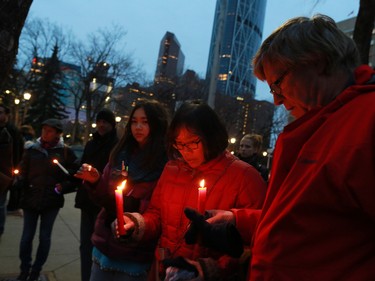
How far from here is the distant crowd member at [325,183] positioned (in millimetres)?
1005

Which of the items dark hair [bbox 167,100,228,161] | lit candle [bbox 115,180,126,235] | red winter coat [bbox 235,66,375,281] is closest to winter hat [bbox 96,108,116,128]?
dark hair [bbox 167,100,228,161]

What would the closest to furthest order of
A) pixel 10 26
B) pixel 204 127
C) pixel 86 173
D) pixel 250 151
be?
1. pixel 204 127
2. pixel 86 173
3. pixel 10 26
4. pixel 250 151

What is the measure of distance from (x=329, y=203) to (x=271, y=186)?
0.25 m

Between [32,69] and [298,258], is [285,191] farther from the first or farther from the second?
[32,69]

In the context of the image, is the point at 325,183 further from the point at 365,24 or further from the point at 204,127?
the point at 365,24

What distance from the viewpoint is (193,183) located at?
2281 mm

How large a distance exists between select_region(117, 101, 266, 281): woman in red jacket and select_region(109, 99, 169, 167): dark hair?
0.57 meters

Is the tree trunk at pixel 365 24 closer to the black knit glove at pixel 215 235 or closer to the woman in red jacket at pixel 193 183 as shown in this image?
the woman in red jacket at pixel 193 183

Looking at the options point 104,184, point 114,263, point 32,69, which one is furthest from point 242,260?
point 32,69

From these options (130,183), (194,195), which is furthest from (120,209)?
(130,183)

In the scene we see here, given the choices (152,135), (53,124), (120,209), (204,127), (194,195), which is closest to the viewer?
(120,209)

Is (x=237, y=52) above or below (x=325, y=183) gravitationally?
above

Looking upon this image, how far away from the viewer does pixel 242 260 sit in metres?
1.74

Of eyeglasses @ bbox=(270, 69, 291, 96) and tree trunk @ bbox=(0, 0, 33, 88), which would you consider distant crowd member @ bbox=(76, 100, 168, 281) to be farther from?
eyeglasses @ bbox=(270, 69, 291, 96)
